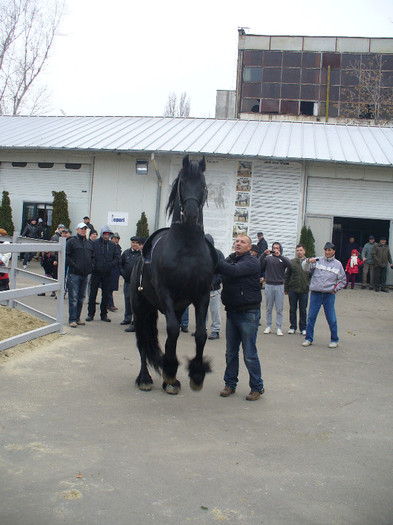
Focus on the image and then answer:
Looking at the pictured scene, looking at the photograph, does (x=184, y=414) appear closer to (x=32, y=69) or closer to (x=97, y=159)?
(x=97, y=159)

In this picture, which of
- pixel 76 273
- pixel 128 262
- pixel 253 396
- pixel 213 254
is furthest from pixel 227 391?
pixel 128 262

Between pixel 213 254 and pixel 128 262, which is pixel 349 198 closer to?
pixel 128 262

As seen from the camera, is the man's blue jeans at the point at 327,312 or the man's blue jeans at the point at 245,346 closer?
the man's blue jeans at the point at 245,346

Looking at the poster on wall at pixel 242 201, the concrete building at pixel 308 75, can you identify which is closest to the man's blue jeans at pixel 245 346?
the poster on wall at pixel 242 201

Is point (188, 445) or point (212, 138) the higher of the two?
point (212, 138)

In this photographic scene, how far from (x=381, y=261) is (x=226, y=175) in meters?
6.79

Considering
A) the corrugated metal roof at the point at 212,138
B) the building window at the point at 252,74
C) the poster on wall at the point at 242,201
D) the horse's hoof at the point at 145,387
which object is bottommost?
the horse's hoof at the point at 145,387

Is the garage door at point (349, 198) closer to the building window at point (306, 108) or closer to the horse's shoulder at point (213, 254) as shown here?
the horse's shoulder at point (213, 254)

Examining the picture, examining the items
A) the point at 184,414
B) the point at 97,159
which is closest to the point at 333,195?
the point at 97,159

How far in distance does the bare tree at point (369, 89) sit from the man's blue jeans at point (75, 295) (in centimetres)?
3099

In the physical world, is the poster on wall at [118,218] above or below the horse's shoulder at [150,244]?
above

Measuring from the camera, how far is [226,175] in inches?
838

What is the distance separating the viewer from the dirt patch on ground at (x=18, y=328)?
7.69 meters

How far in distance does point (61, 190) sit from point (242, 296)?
18250 mm
